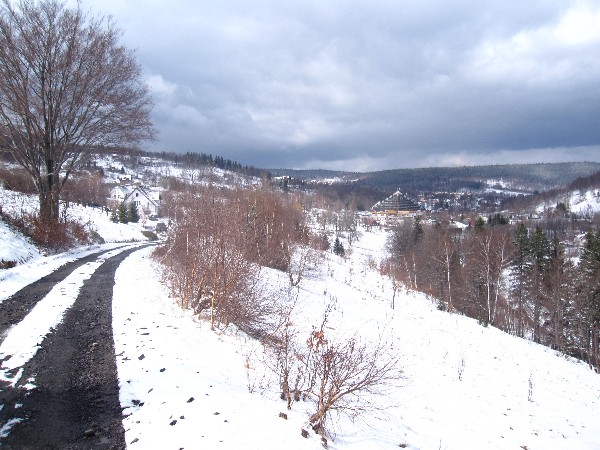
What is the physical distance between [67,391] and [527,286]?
3738cm

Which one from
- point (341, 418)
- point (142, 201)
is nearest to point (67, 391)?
point (341, 418)

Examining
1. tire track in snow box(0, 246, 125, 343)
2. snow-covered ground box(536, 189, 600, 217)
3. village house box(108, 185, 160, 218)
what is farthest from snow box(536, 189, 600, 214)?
tire track in snow box(0, 246, 125, 343)

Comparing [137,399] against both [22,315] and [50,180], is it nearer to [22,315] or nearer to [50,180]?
[22,315]

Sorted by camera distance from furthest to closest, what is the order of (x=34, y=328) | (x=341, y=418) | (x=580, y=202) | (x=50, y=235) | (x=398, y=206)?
(x=580, y=202) < (x=398, y=206) < (x=50, y=235) < (x=34, y=328) < (x=341, y=418)

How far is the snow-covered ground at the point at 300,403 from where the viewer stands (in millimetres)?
3865

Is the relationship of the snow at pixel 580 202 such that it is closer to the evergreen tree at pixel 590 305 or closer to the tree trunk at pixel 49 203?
the evergreen tree at pixel 590 305

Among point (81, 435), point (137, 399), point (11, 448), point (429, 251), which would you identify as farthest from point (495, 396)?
point (429, 251)

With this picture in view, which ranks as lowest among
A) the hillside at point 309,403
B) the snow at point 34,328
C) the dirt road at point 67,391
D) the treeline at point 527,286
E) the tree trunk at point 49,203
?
the treeline at point 527,286

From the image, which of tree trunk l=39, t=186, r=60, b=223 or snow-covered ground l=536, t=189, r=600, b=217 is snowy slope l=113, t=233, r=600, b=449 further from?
snow-covered ground l=536, t=189, r=600, b=217

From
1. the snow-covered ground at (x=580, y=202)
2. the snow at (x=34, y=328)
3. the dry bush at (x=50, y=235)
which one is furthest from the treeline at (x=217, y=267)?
the snow-covered ground at (x=580, y=202)

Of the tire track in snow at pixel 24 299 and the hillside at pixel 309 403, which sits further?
the tire track in snow at pixel 24 299

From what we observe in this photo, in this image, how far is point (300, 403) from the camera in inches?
184

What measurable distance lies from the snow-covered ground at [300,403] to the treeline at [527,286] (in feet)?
34.6

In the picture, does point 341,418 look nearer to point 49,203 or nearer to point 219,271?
point 219,271
